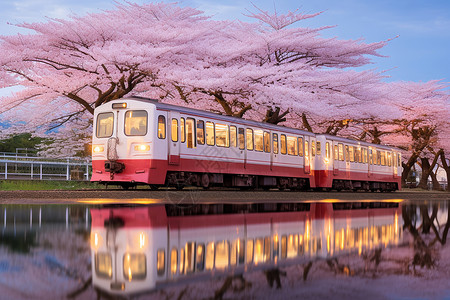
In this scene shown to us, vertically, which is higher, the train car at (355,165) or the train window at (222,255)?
the train car at (355,165)

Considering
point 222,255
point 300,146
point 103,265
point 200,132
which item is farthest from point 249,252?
point 300,146

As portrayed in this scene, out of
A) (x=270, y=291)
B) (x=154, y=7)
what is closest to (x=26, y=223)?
(x=270, y=291)

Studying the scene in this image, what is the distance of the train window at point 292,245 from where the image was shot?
5266mm

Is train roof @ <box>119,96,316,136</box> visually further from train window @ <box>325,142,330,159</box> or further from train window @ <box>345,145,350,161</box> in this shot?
train window @ <box>345,145,350,161</box>

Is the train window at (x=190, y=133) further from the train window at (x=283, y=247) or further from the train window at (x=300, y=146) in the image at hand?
the train window at (x=283, y=247)

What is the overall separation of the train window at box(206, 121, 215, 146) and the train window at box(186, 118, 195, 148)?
0.87m

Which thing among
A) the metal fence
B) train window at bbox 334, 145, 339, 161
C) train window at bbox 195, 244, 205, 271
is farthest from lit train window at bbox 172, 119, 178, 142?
the metal fence

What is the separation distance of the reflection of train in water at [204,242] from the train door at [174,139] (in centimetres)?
818

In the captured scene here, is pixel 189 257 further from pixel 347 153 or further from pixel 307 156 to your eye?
pixel 347 153

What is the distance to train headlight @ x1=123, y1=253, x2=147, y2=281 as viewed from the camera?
12.8 feet

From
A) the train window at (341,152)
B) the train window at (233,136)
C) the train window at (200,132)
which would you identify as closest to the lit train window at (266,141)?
the train window at (233,136)

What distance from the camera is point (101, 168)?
61.6 feet

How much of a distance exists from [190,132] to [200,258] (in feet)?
47.3

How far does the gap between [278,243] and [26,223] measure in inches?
152
